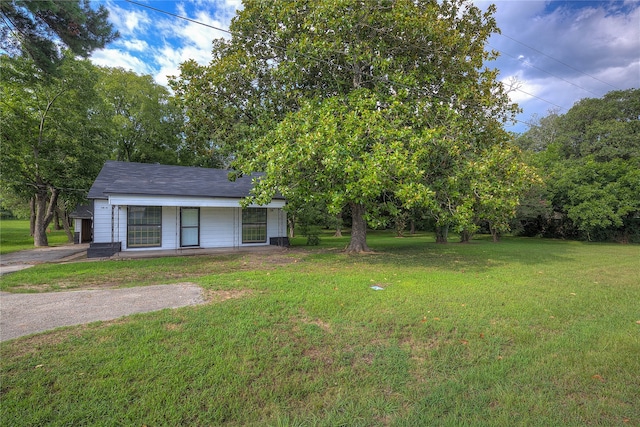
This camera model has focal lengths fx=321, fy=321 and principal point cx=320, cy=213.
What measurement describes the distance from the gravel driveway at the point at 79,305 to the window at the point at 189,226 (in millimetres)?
7309

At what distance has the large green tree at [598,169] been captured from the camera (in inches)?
756

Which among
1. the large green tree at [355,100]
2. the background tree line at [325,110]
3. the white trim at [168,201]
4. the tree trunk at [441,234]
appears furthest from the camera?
the tree trunk at [441,234]

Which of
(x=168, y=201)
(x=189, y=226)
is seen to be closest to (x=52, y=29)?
(x=168, y=201)

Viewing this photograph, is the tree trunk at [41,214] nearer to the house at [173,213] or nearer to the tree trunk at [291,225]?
the house at [173,213]

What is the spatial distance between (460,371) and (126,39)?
701cm

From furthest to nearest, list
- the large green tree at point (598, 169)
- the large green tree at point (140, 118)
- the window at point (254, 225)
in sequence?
the large green tree at point (140, 118)
the large green tree at point (598, 169)
the window at point (254, 225)

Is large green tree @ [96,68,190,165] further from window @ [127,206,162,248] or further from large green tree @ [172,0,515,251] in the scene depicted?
large green tree @ [172,0,515,251]

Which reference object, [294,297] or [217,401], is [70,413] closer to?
[217,401]

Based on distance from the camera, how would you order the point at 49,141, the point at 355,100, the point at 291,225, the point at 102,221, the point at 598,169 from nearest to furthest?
the point at 355,100
the point at 102,221
the point at 49,141
the point at 598,169
the point at 291,225

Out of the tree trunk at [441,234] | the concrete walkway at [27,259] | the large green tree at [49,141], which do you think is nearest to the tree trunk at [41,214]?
the large green tree at [49,141]

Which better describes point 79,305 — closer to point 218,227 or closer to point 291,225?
point 218,227

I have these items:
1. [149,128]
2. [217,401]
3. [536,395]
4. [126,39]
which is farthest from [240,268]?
[149,128]

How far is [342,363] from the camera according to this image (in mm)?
3346

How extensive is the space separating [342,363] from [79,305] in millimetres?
4356
